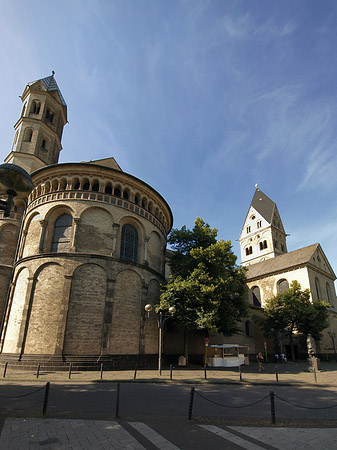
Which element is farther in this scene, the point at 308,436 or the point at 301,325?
the point at 301,325

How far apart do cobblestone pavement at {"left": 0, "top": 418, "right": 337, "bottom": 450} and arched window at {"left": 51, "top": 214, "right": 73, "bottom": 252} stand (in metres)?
14.3

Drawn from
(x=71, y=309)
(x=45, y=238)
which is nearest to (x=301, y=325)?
(x=71, y=309)

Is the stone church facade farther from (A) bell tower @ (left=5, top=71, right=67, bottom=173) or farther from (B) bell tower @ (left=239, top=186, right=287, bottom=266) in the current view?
(B) bell tower @ (left=239, top=186, right=287, bottom=266)

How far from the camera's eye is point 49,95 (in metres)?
33.9

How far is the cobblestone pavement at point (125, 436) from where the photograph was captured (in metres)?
5.70

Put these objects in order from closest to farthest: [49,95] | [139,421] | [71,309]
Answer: [139,421]
[71,309]
[49,95]

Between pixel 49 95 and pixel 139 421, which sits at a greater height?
pixel 49 95

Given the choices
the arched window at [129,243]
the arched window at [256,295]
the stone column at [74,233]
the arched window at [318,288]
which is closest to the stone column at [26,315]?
the stone column at [74,233]

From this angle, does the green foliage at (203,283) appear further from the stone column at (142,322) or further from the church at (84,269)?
the church at (84,269)

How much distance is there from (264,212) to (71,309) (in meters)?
57.4

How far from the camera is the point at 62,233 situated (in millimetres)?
21047

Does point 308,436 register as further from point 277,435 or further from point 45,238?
point 45,238

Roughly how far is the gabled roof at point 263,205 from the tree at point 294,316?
33.7 metres

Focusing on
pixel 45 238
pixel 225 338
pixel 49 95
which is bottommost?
pixel 225 338
